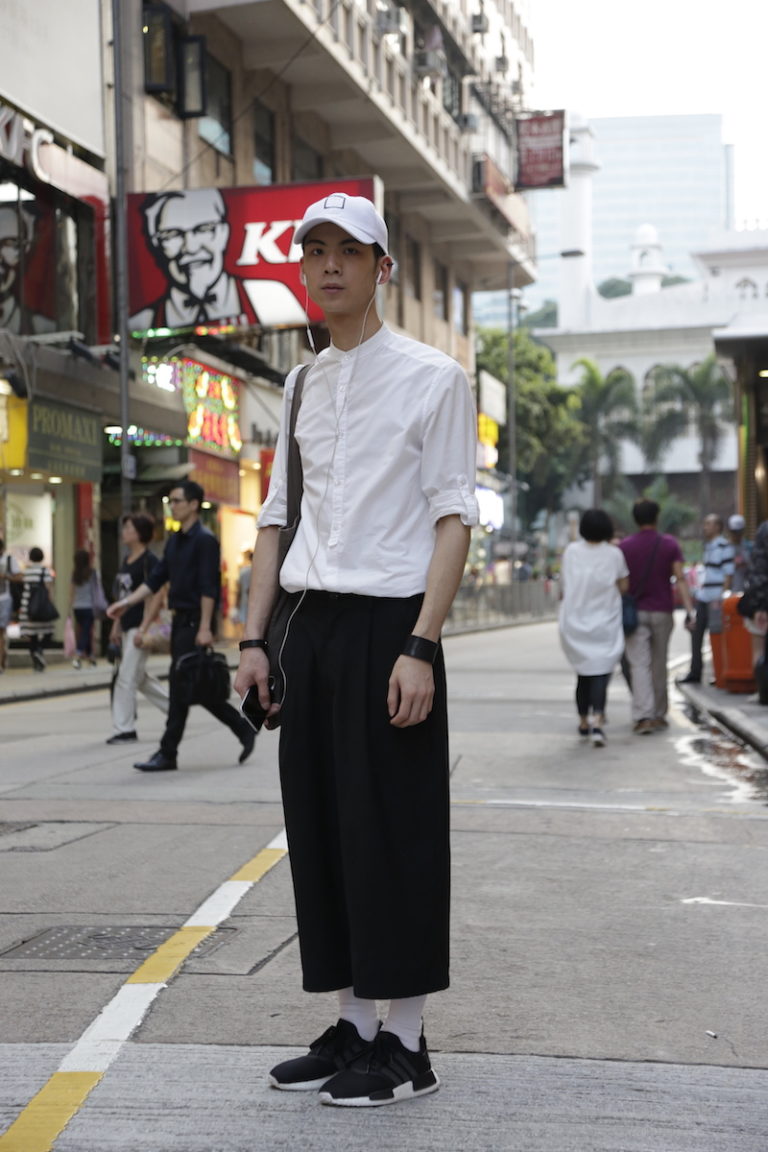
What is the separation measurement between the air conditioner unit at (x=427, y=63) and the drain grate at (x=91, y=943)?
117ft

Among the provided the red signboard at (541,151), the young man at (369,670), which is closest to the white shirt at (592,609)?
the young man at (369,670)

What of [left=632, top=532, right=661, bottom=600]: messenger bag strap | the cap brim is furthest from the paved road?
[left=632, top=532, right=661, bottom=600]: messenger bag strap

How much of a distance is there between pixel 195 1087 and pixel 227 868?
3053 mm

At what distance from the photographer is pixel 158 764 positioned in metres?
10.4

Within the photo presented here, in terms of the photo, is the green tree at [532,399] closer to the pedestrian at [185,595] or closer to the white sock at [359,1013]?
the pedestrian at [185,595]

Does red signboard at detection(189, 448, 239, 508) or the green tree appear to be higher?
the green tree

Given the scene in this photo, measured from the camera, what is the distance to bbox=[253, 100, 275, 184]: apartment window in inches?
1275

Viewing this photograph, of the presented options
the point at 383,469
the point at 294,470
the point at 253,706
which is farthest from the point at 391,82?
the point at 253,706

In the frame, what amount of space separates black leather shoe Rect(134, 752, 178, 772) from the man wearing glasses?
16552 mm

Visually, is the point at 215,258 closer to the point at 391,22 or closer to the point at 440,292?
the point at 391,22

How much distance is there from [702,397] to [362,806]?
3304 inches

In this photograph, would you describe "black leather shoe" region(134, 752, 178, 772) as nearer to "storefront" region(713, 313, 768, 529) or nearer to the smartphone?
the smartphone

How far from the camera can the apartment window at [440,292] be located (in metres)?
48.1

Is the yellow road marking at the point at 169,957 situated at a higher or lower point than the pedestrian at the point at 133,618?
lower
